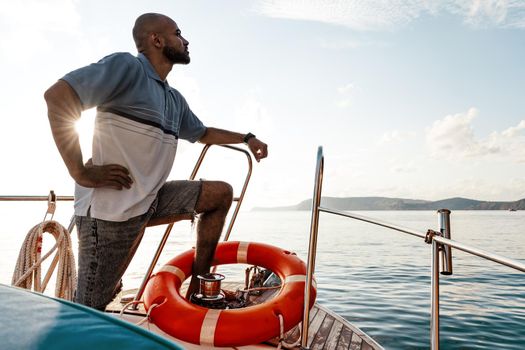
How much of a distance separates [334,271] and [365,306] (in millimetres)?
Answer: 4322

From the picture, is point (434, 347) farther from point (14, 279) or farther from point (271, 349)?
point (14, 279)

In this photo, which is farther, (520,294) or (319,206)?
(520,294)

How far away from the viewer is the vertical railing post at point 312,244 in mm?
1695

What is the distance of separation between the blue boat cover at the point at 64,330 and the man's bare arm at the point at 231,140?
69.6 inches

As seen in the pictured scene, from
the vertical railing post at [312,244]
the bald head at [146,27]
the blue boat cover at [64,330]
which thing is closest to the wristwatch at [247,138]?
the vertical railing post at [312,244]

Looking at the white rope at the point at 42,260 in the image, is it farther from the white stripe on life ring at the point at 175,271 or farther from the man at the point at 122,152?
the white stripe on life ring at the point at 175,271

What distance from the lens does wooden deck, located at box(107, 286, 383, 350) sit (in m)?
1.99

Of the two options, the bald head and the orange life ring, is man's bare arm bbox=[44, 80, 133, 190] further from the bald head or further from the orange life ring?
the orange life ring

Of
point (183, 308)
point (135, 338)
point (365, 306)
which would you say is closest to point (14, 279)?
point (183, 308)

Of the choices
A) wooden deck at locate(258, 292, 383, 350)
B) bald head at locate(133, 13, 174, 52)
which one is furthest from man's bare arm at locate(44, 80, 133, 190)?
wooden deck at locate(258, 292, 383, 350)

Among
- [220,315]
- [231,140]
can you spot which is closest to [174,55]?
[231,140]

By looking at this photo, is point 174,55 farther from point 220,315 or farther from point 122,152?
point 220,315

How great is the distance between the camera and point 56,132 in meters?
1.40

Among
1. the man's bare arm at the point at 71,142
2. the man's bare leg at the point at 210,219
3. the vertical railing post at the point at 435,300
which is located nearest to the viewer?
the vertical railing post at the point at 435,300
